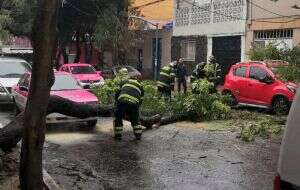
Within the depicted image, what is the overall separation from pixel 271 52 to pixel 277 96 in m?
2.49

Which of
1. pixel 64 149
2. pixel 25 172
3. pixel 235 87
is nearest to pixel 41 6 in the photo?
pixel 25 172

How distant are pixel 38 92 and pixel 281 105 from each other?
1218 centimetres

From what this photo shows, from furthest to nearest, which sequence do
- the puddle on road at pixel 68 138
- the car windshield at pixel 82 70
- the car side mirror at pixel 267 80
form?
the car windshield at pixel 82 70, the car side mirror at pixel 267 80, the puddle on road at pixel 68 138

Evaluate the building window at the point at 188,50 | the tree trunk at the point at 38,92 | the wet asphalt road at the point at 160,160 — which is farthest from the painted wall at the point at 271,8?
the tree trunk at the point at 38,92

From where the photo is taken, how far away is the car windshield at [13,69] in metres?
21.1

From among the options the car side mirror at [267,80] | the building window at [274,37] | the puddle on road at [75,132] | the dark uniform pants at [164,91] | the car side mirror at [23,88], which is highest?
the building window at [274,37]

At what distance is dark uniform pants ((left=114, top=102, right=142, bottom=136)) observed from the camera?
13.2 m

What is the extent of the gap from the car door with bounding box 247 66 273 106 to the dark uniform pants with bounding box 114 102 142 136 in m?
6.36

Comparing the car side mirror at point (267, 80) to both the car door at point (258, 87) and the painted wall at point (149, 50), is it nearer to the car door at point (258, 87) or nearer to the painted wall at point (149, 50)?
the car door at point (258, 87)

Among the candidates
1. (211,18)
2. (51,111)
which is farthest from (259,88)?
(211,18)

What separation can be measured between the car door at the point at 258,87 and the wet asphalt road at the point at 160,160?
400 cm

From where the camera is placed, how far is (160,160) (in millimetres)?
11172

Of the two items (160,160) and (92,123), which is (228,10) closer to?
(92,123)

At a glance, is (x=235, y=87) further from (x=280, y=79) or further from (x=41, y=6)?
(x=41, y=6)
